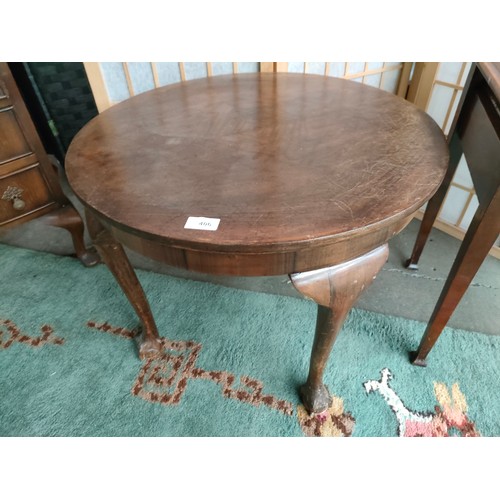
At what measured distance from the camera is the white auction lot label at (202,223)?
552 millimetres

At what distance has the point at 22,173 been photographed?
1098mm

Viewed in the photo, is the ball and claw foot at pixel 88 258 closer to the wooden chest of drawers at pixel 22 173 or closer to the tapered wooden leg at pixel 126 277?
the wooden chest of drawers at pixel 22 173

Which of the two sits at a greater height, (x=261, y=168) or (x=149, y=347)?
(x=261, y=168)

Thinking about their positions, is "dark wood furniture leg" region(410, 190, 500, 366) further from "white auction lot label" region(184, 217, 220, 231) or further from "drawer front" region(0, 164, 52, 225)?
"drawer front" region(0, 164, 52, 225)

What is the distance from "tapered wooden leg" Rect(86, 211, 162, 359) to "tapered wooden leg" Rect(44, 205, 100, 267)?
20.9 inches

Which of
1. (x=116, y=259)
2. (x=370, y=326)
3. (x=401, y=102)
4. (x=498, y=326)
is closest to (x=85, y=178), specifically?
(x=116, y=259)

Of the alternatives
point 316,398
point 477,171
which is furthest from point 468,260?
point 316,398

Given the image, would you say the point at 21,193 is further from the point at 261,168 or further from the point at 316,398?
the point at 316,398

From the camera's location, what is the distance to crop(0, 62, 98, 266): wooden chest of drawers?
38.7 inches

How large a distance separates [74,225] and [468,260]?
4.23ft

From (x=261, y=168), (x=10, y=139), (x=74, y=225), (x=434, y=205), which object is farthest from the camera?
(x=74, y=225)

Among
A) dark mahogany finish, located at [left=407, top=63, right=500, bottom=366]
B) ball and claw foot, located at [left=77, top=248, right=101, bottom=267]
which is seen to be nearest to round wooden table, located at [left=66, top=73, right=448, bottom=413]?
dark mahogany finish, located at [left=407, top=63, right=500, bottom=366]
